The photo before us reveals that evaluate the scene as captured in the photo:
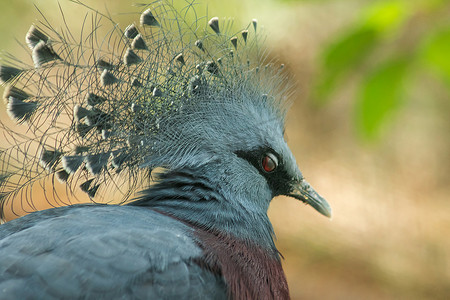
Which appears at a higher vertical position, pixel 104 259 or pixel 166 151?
pixel 166 151

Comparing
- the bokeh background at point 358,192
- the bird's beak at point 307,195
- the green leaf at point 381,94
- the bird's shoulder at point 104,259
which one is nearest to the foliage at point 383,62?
the green leaf at point 381,94

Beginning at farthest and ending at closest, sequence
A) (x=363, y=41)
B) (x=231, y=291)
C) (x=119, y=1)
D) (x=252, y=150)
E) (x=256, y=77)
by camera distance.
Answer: (x=119, y=1) < (x=256, y=77) < (x=252, y=150) < (x=231, y=291) < (x=363, y=41)

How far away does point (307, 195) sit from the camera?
2854mm

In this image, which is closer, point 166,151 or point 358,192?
point 166,151

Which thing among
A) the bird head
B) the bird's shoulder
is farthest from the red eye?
the bird's shoulder

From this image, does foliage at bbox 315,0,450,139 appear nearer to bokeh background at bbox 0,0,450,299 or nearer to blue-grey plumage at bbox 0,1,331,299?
blue-grey plumage at bbox 0,1,331,299

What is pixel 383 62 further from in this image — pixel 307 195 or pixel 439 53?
pixel 307 195

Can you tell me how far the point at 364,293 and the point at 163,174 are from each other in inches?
174

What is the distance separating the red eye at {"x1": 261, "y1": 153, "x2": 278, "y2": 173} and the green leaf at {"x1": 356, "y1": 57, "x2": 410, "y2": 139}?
1202mm

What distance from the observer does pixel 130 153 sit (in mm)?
2438

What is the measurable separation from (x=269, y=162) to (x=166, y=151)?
0.53 meters

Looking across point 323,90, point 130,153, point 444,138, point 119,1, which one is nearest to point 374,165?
point 444,138

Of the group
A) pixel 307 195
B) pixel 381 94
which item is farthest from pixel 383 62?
pixel 307 195

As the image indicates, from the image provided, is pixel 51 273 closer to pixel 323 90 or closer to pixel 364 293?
pixel 323 90
